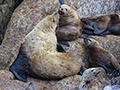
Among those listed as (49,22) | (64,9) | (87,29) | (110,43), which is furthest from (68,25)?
(110,43)

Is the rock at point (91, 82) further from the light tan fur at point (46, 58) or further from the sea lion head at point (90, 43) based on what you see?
the sea lion head at point (90, 43)

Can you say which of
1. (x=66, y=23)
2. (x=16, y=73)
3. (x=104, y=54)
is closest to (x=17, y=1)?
(x=66, y=23)

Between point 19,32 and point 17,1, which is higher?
point 17,1

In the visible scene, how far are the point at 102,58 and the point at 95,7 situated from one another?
8.59 feet

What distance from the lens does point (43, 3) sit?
452 centimetres

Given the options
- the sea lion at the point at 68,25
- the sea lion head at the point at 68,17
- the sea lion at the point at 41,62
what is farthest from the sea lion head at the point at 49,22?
the sea lion head at the point at 68,17

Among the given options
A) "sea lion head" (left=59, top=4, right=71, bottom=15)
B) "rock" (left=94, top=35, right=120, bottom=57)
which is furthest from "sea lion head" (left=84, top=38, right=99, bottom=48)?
"sea lion head" (left=59, top=4, right=71, bottom=15)

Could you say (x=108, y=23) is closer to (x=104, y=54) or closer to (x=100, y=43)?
(x=100, y=43)

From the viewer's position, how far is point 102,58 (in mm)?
3623

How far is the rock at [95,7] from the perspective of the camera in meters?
5.30

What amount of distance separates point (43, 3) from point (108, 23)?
2.14 metres

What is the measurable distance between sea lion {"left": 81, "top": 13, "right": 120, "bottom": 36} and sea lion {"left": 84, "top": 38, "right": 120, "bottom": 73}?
2.89 ft

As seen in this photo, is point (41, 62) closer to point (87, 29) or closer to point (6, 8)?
point (87, 29)

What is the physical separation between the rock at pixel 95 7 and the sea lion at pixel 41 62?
243cm
